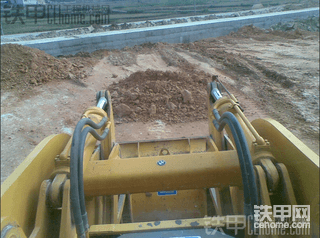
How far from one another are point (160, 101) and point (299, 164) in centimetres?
512

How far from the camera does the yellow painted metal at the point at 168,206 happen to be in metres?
2.66

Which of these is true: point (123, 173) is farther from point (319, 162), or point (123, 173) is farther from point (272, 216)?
point (319, 162)

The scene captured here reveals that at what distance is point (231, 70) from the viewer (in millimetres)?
9719

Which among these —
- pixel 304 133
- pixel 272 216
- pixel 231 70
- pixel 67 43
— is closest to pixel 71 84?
pixel 67 43

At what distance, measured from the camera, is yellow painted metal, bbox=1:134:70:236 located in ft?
A: 4.99

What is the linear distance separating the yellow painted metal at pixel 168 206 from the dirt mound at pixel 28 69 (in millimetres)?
6392

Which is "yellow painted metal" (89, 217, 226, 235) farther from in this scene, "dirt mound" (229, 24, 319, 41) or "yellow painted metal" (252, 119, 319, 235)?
"dirt mound" (229, 24, 319, 41)

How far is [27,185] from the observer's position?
68.7 inches

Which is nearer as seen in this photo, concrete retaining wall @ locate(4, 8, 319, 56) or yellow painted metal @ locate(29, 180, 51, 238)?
yellow painted metal @ locate(29, 180, 51, 238)

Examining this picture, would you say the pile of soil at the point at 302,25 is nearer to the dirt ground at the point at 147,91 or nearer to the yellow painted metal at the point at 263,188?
the dirt ground at the point at 147,91

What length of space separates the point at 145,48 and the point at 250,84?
546cm

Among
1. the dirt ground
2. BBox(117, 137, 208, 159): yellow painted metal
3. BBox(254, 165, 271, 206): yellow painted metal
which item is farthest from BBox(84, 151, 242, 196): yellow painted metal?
the dirt ground

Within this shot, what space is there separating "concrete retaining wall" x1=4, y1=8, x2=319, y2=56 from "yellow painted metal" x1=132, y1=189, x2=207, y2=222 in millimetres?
9319

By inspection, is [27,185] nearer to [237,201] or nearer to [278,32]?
[237,201]
